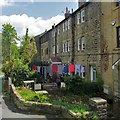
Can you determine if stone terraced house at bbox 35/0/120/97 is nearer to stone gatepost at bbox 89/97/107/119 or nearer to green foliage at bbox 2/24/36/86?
green foliage at bbox 2/24/36/86

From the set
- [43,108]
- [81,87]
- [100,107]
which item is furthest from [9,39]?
[100,107]

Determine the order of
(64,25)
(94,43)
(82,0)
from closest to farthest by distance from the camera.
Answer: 1. (94,43)
2. (82,0)
3. (64,25)

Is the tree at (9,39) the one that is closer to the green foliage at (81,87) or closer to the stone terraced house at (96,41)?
the stone terraced house at (96,41)

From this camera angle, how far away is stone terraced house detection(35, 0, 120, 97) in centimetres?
1619

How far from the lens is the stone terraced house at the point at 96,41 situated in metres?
16.2

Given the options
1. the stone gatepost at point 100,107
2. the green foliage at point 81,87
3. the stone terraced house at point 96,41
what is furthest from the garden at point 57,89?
the stone terraced house at point 96,41

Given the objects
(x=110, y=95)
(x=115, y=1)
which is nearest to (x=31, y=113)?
(x=110, y=95)

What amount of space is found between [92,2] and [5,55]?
13765 millimetres

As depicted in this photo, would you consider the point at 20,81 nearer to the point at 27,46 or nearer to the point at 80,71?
the point at 80,71

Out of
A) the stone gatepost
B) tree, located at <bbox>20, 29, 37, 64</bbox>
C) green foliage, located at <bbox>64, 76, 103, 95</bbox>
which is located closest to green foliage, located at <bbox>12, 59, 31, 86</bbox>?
green foliage, located at <bbox>64, 76, 103, 95</bbox>

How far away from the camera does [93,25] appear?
1917 centimetres

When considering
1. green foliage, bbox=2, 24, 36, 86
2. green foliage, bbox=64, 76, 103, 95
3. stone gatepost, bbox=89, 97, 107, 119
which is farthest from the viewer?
green foliage, bbox=2, 24, 36, 86

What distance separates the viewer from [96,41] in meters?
18.5

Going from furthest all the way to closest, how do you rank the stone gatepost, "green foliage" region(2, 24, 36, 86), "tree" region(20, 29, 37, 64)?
"tree" region(20, 29, 37, 64), "green foliage" region(2, 24, 36, 86), the stone gatepost
